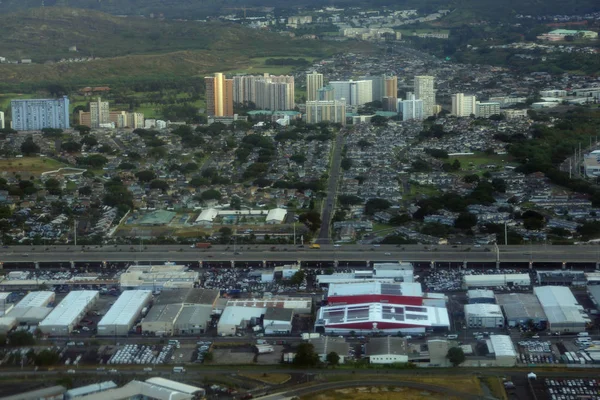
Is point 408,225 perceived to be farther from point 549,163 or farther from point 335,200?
point 549,163

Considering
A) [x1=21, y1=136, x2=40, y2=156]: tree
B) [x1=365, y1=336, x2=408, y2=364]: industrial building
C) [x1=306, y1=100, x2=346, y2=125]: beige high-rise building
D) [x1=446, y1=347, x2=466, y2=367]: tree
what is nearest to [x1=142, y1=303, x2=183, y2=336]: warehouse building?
[x1=365, y1=336, x2=408, y2=364]: industrial building

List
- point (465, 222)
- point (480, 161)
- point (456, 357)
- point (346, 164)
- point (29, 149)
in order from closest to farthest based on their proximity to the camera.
Answer: 1. point (456, 357)
2. point (465, 222)
3. point (346, 164)
4. point (480, 161)
5. point (29, 149)

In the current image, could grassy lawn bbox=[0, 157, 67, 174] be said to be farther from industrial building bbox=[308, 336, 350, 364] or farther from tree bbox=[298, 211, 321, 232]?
industrial building bbox=[308, 336, 350, 364]

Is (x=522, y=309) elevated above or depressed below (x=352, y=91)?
below

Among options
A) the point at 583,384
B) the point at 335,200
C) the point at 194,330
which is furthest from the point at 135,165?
the point at 583,384

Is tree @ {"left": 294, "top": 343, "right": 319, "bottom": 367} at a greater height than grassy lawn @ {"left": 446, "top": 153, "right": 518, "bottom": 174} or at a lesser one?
greater

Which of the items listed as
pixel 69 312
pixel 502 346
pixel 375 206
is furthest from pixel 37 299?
pixel 375 206

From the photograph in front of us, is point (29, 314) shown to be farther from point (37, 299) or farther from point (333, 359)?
point (333, 359)
